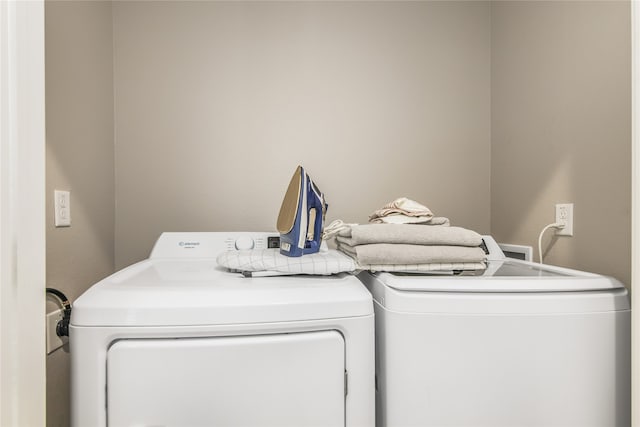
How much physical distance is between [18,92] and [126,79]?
1.20m

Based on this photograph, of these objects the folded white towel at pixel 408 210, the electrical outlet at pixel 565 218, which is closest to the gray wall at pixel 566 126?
the electrical outlet at pixel 565 218

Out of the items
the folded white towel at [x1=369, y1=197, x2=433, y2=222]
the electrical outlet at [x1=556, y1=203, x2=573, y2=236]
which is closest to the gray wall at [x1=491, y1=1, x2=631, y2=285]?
the electrical outlet at [x1=556, y1=203, x2=573, y2=236]

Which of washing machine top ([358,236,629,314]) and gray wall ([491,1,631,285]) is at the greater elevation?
gray wall ([491,1,631,285])

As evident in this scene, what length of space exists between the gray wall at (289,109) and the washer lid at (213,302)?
81 centimetres

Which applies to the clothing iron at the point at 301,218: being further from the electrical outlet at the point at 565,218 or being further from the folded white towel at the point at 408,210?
the electrical outlet at the point at 565,218

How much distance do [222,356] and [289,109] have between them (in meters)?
1.20

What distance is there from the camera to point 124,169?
1.63 meters

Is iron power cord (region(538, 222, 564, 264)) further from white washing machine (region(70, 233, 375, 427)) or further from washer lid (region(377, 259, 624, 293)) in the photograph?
white washing machine (region(70, 233, 375, 427))

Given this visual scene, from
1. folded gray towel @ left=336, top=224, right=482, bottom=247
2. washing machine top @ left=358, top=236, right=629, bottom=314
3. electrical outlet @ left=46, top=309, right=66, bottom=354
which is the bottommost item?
electrical outlet @ left=46, top=309, right=66, bottom=354

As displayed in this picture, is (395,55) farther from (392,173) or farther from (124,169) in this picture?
(124,169)

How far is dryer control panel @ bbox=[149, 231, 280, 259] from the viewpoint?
4.58 feet

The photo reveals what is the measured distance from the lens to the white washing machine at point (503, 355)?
0.85 meters

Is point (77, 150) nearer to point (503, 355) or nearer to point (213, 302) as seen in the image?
point (213, 302)

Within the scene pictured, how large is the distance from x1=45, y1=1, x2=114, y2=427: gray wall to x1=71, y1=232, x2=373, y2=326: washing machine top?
0.43m
